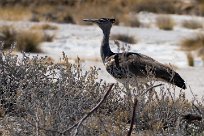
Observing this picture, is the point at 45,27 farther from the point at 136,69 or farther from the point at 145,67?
the point at 145,67

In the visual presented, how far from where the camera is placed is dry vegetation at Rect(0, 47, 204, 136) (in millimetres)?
5961

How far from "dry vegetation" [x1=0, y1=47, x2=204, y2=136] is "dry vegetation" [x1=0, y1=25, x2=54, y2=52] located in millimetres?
10179

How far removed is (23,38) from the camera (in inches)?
765

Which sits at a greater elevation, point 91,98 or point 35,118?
point 91,98

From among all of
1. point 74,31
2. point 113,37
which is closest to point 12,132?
point 113,37

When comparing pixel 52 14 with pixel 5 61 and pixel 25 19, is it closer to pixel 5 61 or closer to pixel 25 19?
pixel 25 19

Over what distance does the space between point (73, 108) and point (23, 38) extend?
43.1 ft

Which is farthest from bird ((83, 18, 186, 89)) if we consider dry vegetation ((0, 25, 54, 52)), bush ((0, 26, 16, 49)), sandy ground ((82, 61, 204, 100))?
bush ((0, 26, 16, 49))

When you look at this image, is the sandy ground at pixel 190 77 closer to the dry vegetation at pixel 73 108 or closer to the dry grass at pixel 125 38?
the dry vegetation at pixel 73 108

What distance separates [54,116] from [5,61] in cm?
256

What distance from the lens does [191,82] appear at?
13.2 metres

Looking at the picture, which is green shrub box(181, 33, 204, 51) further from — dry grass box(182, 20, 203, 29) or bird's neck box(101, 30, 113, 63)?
bird's neck box(101, 30, 113, 63)

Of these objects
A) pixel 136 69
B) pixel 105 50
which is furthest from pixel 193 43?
pixel 136 69

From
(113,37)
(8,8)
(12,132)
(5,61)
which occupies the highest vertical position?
(8,8)
